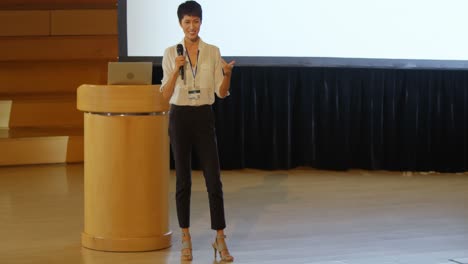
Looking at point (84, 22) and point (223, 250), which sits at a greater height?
point (84, 22)

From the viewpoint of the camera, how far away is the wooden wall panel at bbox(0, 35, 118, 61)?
7.60 meters

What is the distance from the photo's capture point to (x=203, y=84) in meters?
3.75

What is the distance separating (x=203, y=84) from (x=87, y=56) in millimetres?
4096

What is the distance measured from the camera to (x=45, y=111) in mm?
7816

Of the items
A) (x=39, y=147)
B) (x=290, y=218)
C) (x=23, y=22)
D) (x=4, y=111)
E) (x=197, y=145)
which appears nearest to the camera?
(x=197, y=145)

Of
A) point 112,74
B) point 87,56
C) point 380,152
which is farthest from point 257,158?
point 112,74

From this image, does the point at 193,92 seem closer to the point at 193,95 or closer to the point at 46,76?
the point at 193,95

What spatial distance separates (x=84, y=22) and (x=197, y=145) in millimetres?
4090

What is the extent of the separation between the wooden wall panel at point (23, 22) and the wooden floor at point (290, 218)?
4.31ft

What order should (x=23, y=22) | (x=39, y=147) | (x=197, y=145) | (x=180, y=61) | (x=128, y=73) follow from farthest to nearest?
1. (x=23, y=22)
2. (x=39, y=147)
3. (x=128, y=73)
4. (x=197, y=145)
5. (x=180, y=61)

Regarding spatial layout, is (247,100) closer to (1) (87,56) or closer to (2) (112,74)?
(1) (87,56)

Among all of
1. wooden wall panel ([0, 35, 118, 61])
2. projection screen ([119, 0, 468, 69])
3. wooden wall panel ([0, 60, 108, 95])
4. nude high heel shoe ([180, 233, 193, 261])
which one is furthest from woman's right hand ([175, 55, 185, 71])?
wooden wall panel ([0, 60, 108, 95])

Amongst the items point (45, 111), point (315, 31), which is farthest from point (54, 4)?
point (315, 31)

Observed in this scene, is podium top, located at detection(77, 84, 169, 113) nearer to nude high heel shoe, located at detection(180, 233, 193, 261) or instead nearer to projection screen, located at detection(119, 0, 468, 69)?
nude high heel shoe, located at detection(180, 233, 193, 261)
